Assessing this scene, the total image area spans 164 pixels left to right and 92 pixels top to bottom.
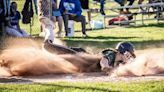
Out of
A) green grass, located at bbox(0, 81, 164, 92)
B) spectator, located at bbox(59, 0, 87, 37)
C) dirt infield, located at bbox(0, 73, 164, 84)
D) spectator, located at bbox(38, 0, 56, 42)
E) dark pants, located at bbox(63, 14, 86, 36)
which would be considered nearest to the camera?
green grass, located at bbox(0, 81, 164, 92)

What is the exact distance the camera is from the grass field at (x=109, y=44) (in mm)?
7137

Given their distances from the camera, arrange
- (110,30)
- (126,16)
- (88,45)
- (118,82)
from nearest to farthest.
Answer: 1. (118,82)
2. (88,45)
3. (110,30)
4. (126,16)

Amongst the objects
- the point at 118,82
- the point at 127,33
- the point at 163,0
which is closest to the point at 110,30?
the point at 127,33

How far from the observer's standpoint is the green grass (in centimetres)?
705

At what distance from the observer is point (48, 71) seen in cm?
896

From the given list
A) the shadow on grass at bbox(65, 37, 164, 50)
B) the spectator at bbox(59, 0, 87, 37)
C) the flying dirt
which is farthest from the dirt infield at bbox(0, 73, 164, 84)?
the spectator at bbox(59, 0, 87, 37)

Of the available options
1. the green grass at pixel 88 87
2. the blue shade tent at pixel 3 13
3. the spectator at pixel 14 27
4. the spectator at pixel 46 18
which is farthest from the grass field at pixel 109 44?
the blue shade tent at pixel 3 13

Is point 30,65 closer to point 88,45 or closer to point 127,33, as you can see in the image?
point 88,45

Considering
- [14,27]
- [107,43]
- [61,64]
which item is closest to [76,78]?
[61,64]

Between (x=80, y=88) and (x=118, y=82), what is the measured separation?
2.57 ft

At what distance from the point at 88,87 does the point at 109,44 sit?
6979mm

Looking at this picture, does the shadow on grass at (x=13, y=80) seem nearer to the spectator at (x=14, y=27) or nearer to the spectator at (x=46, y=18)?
the spectator at (x=46, y=18)

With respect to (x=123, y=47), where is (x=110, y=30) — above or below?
below

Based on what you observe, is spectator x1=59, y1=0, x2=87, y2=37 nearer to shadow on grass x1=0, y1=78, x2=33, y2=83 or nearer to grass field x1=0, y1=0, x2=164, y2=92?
grass field x1=0, y1=0, x2=164, y2=92
